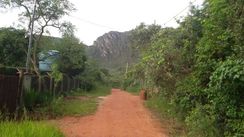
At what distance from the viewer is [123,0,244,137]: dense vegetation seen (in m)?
9.74

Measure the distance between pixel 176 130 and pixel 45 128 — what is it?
5471mm

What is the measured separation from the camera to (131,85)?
54906 millimetres

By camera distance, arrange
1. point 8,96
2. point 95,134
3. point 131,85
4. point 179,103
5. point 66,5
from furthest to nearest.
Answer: point 131,85 < point 66,5 < point 179,103 < point 8,96 < point 95,134

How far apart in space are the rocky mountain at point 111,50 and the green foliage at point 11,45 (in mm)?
61702

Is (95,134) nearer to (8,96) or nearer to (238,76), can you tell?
(8,96)

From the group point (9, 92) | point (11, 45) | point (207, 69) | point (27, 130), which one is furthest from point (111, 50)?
point (27, 130)

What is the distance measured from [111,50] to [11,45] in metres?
71.3

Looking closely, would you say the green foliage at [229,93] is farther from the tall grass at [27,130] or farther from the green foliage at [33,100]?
the green foliage at [33,100]

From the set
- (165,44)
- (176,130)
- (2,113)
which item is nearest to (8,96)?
(2,113)

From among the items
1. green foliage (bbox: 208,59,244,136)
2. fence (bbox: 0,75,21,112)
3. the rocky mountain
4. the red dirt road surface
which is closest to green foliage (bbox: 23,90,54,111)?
fence (bbox: 0,75,21,112)

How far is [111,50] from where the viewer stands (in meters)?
101

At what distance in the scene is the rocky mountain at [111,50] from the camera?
94.8 meters

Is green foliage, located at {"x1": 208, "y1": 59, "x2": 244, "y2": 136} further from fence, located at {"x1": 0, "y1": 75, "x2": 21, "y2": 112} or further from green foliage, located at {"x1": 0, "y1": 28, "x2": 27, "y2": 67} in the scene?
green foliage, located at {"x1": 0, "y1": 28, "x2": 27, "y2": 67}

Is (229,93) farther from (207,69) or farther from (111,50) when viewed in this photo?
(111,50)
